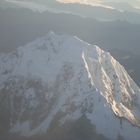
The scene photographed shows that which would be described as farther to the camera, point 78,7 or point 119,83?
point 78,7

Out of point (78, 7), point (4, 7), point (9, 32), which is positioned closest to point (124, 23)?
point (78, 7)

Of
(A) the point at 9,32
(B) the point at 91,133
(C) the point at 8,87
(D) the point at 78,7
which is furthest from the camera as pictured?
(D) the point at 78,7

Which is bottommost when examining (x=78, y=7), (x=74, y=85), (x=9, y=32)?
(x=78, y=7)

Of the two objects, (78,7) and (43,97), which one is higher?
(43,97)

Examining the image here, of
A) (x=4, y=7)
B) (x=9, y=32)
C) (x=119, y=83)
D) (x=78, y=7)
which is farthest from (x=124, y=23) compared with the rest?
(x=119, y=83)

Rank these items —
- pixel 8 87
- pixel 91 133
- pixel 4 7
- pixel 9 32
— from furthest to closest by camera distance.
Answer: pixel 4 7
pixel 9 32
pixel 8 87
pixel 91 133

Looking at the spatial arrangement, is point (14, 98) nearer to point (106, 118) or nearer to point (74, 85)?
point (74, 85)

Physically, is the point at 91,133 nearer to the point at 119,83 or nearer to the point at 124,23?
the point at 119,83
